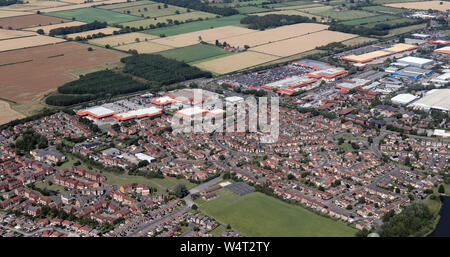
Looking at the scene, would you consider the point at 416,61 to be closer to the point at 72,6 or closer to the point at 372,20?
the point at 372,20

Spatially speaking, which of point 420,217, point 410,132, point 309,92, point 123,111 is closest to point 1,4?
point 123,111

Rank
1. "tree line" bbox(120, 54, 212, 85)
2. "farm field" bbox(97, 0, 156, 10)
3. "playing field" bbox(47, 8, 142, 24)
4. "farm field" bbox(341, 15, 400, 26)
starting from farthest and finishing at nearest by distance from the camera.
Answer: "farm field" bbox(97, 0, 156, 10) < "playing field" bbox(47, 8, 142, 24) < "farm field" bbox(341, 15, 400, 26) < "tree line" bbox(120, 54, 212, 85)

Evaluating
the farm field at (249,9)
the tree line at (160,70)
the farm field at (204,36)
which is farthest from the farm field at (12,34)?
the farm field at (249,9)

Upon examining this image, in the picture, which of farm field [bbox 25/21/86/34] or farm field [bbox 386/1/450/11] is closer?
farm field [bbox 25/21/86/34]

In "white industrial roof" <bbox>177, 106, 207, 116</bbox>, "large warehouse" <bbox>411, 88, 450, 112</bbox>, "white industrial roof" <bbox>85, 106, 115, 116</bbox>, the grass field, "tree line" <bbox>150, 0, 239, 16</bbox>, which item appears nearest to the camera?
"white industrial roof" <bbox>177, 106, 207, 116</bbox>

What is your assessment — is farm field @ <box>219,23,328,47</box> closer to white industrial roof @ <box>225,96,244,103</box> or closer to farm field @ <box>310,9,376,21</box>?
farm field @ <box>310,9,376,21</box>

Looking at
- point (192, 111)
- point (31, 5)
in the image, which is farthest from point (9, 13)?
point (192, 111)

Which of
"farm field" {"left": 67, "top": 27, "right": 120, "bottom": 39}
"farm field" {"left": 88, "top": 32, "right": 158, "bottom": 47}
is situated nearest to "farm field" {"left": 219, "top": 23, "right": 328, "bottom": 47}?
"farm field" {"left": 88, "top": 32, "right": 158, "bottom": 47}

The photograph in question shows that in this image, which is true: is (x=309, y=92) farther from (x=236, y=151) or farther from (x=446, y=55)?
(x=446, y=55)
